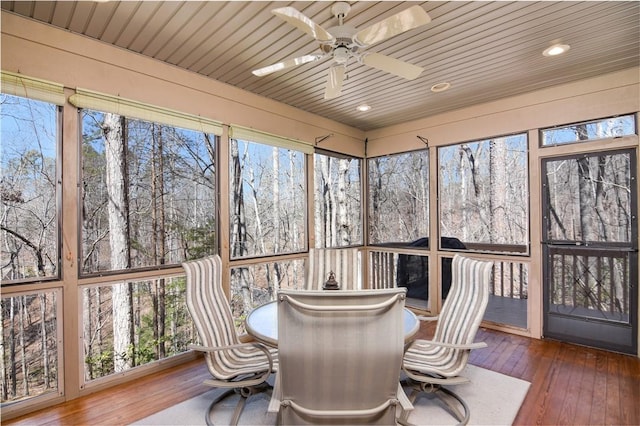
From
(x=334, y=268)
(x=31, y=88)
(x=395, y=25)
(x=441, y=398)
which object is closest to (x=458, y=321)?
(x=441, y=398)

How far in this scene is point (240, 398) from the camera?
2326 mm

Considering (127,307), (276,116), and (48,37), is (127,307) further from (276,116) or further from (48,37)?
(276,116)

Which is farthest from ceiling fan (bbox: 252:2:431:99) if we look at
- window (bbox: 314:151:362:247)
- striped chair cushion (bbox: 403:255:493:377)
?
window (bbox: 314:151:362:247)

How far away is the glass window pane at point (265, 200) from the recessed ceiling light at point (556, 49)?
2.88 m

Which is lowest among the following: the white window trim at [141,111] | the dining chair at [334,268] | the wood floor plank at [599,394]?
the wood floor plank at [599,394]

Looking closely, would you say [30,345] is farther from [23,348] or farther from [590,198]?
[590,198]

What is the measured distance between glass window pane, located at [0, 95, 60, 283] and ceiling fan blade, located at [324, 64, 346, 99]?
2.19 m

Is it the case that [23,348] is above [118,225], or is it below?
below

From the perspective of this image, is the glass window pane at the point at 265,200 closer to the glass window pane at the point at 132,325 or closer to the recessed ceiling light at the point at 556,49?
the glass window pane at the point at 132,325

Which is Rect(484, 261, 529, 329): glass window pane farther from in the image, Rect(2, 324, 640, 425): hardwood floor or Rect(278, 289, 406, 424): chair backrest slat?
Rect(278, 289, 406, 424): chair backrest slat

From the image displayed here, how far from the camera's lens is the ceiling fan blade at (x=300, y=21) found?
1.70 metres

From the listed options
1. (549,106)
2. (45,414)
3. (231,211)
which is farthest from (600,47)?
(45,414)

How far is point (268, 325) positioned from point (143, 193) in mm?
1768

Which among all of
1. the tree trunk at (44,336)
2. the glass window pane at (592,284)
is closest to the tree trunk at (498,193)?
the glass window pane at (592,284)
